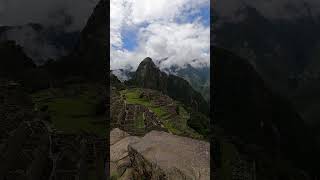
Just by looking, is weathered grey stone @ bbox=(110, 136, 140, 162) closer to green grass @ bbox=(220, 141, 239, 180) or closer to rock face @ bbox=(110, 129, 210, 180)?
rock face @ bbox=(110, 129, 210, 180)

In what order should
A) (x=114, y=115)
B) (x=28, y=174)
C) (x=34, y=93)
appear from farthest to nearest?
(x=114, y=115) → (x=34, y=93) → (x=28, y=174)

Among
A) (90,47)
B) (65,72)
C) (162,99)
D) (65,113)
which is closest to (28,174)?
(65,113)

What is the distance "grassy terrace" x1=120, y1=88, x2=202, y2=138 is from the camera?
14862mm

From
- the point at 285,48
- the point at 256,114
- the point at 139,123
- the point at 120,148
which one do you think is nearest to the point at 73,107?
the point at 120,148

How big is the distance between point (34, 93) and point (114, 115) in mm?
6891

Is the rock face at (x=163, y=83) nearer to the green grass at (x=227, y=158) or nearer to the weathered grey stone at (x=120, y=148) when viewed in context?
the weathered grey stone at (x=120, y=148)

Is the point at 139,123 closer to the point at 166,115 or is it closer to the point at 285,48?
the point at 166,115

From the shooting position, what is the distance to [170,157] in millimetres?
10234

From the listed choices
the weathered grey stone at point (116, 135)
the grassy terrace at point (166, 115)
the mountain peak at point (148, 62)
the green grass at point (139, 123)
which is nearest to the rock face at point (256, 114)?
the grassy terrace at point (166, 115)

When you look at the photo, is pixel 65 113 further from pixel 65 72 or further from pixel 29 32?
pixel 29 32

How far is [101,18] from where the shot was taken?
10086 mm

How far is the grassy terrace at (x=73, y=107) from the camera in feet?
31.1

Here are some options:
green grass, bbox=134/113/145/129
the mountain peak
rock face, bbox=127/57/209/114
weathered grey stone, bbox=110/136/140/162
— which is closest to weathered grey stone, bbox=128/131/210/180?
weathered grey stone, bbox=110/136/140/162

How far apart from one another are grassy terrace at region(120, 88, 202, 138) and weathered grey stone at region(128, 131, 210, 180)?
7.91ft
